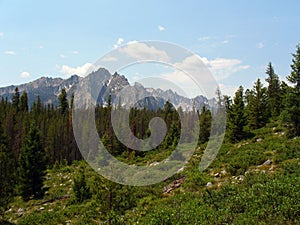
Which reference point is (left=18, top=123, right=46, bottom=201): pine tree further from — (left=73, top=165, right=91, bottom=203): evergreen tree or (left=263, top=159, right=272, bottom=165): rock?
(left=263, top=159, right=272, bottom=165): rock

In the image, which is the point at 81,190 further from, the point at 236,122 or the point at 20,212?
the point at 236,122

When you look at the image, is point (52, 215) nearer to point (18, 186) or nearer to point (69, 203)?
point (69, 203)

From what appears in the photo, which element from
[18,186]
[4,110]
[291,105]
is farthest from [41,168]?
[4,110]

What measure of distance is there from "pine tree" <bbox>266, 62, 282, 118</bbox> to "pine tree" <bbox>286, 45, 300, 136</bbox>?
1489 centimetres

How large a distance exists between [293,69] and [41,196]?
2819 cm

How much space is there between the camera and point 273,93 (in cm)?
4784

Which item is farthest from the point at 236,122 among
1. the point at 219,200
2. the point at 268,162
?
the point at 219,200

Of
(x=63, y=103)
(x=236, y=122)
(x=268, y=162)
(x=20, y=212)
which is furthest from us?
(x=63, y=103)

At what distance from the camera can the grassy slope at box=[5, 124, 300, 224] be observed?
9852 millimetres

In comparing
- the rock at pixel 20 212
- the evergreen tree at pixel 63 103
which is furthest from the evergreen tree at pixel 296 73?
the evergreen tree at pixel 63 103

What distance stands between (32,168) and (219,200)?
25582 mm

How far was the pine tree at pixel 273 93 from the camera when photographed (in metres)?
43.0

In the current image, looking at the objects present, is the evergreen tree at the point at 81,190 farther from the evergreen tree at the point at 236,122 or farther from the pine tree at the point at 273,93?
the pine tree at the point at 273,93

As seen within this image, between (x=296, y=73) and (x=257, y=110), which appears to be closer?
(x=296, y=73)
